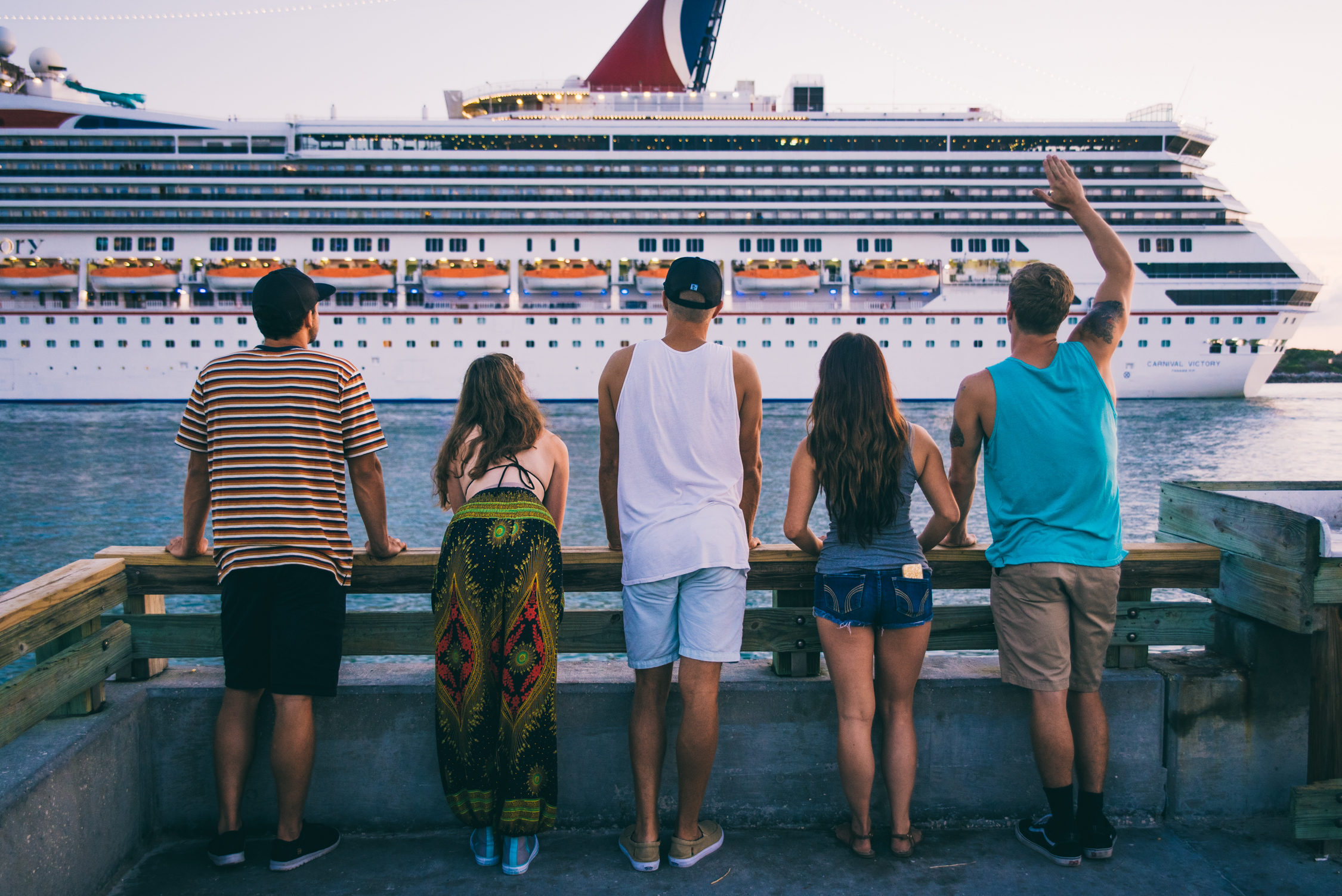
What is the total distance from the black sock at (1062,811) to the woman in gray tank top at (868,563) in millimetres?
361

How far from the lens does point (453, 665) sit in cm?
199

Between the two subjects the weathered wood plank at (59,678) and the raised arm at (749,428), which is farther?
the raised arm at (749,428)

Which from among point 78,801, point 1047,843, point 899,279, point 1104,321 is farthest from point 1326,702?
point 899,279

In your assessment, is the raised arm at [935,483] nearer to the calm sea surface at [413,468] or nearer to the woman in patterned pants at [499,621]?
the woman in patterned pants at [499,621]

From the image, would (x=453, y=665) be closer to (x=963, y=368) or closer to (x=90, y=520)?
(x=90, y=520)

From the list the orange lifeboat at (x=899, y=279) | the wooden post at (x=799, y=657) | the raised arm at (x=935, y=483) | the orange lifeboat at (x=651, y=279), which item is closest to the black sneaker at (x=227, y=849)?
the wooden post at (x=799, y=657)

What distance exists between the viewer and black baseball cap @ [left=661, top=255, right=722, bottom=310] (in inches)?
81.2

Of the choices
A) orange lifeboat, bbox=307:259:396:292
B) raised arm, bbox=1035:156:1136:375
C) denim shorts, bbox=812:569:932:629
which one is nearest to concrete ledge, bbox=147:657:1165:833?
denim shorts, bbox=812:569:932:629

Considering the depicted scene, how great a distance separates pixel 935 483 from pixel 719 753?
970mm

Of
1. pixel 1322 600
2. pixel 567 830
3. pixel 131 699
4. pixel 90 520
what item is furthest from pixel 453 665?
Result: pixel 90 520

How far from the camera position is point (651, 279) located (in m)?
33.0

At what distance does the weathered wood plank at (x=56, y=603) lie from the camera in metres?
1.76

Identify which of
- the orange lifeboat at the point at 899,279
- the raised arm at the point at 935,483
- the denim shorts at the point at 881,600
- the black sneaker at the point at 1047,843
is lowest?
the black sneaker at the point at 1047,843

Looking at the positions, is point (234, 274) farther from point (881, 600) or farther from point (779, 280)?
point (881, 600)
